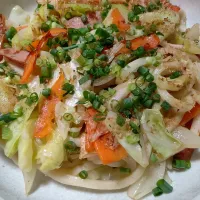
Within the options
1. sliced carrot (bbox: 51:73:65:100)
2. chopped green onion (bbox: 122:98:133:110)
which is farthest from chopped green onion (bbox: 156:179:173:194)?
sliced carrot (bbox: 51:73:65:100)

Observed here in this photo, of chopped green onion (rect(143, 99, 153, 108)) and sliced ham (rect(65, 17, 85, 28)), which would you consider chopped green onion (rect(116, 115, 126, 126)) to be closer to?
chopped green onion (rect(143, 99, 153, 108))

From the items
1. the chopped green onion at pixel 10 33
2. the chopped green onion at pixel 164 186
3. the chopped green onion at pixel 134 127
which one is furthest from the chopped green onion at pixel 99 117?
the chopped green onion at pixel 10 33

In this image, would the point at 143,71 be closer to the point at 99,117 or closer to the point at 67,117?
the point at 99,117

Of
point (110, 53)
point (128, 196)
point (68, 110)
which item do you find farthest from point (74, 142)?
point (110, 53)

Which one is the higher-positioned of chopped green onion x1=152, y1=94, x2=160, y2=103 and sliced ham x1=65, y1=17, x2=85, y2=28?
sliced ham x1=65, y1=17, x2=85, y2=28

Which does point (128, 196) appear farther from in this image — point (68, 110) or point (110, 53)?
point (110, 53)

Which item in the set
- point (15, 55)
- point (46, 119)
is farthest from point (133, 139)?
point (15, 55)
